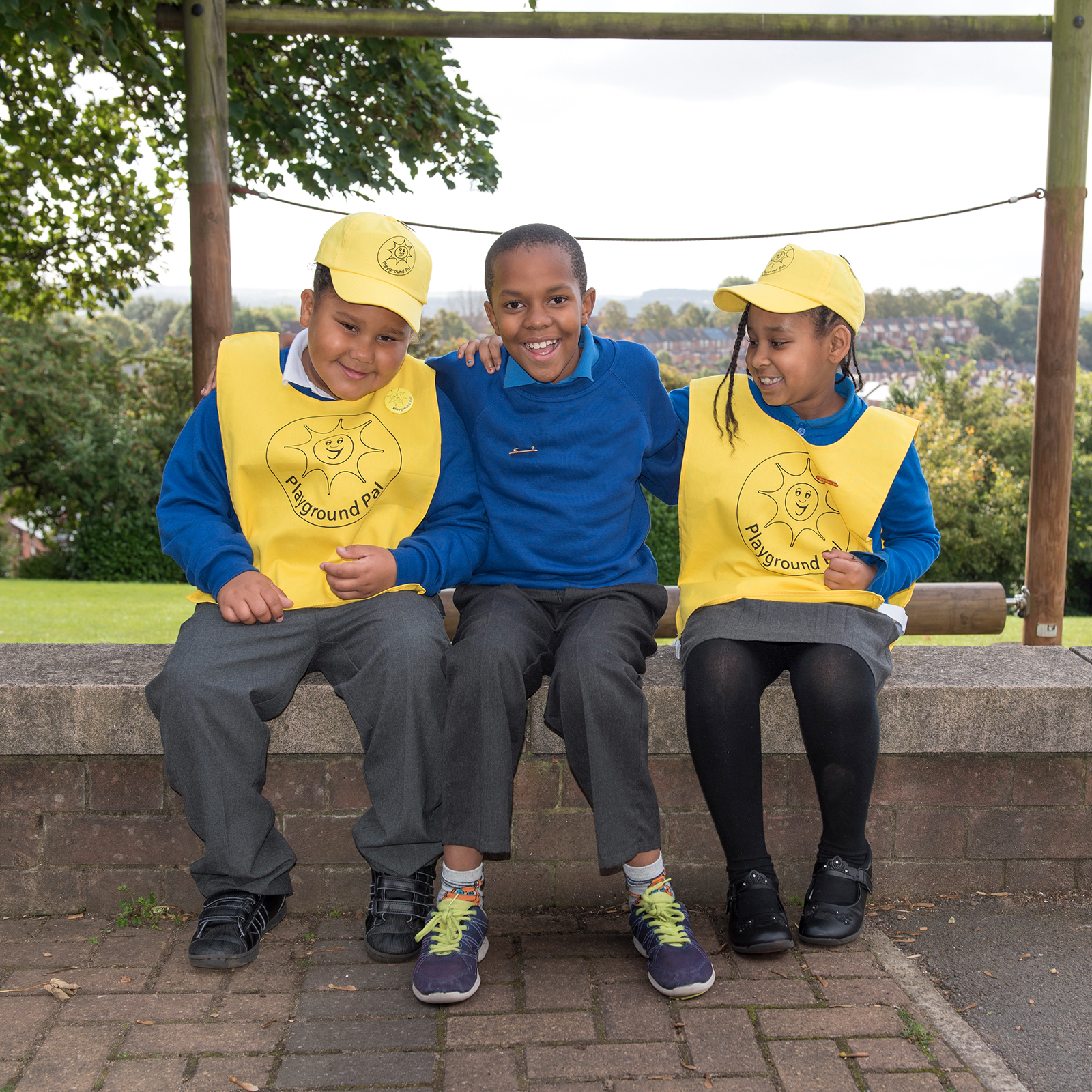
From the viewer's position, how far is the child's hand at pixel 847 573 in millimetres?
2492

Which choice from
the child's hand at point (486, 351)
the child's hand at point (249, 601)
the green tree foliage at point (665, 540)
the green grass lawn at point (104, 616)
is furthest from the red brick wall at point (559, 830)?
the green tree foliage at point (665, 540)

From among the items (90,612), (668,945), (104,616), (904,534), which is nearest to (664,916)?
(668,945)

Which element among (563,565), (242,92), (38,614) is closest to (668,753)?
(563,565)

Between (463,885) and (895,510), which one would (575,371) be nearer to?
(895,510)

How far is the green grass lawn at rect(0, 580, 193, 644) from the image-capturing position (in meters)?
7.84

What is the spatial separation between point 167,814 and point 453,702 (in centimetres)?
82

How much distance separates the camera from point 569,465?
2631mm

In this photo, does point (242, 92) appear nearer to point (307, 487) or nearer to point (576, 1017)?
point (307, 487)

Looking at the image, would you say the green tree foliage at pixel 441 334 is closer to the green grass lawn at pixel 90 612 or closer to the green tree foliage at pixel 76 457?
the green tree foliage at pixel 76 457

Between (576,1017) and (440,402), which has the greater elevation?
(440,402)

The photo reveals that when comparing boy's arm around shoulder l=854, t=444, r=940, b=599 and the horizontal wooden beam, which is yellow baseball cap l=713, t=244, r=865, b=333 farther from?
the horizontal wooden beam

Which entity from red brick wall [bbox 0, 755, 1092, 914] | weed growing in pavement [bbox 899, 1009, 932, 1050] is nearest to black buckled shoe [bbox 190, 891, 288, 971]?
red brick wall [bbox 0, 755, 1092, 914]

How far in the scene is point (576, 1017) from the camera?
81.5 inches

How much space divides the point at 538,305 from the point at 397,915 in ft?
4.81
